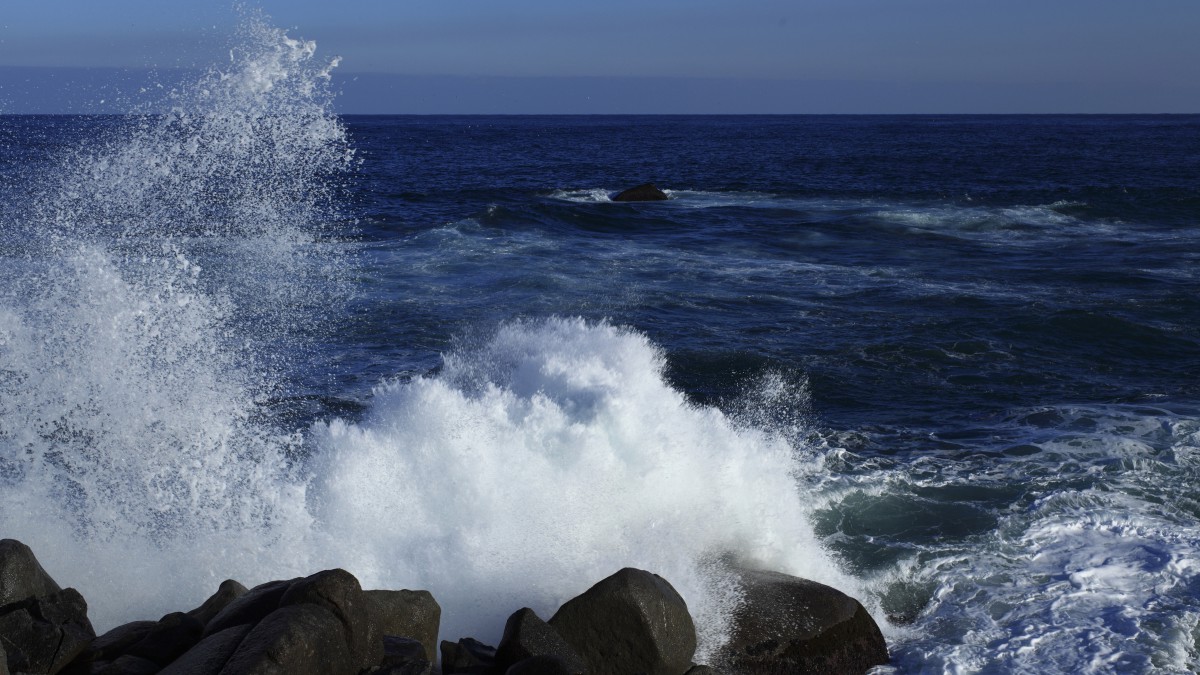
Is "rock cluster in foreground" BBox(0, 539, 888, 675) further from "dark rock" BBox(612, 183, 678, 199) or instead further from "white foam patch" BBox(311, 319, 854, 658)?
"dark rock" BBox(612, 183, 678, 199)

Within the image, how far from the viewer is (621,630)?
599 centimetres

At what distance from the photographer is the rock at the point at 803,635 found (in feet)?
21.1

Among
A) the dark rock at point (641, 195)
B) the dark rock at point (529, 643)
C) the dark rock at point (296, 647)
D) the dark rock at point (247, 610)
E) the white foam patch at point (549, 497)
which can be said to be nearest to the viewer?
the dark rock at point (296, 647)

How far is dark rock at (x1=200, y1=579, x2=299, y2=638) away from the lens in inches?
219

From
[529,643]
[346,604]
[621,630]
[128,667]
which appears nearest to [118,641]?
[128,667]

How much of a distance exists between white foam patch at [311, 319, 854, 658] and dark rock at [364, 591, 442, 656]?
0.63m

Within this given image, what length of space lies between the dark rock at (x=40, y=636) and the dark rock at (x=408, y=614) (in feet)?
4.91

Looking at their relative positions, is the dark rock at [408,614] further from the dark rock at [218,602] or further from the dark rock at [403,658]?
the dark rock at [218,602]

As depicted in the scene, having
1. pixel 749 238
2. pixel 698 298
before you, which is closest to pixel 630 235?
pixel 749 238

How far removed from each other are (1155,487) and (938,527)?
2239mm

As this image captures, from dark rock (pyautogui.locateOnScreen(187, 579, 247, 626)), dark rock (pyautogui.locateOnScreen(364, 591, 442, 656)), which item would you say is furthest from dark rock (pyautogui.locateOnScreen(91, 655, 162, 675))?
dark rock (pyautogui.locateOnScreen(364, 591, 442, 656))

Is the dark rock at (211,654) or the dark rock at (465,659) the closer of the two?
the dark rock at (211,654)

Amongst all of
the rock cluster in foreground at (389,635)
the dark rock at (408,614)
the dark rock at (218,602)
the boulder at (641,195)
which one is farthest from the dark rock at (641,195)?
the dark rock at (408,614)

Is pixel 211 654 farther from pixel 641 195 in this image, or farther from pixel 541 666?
pixel 641 195
